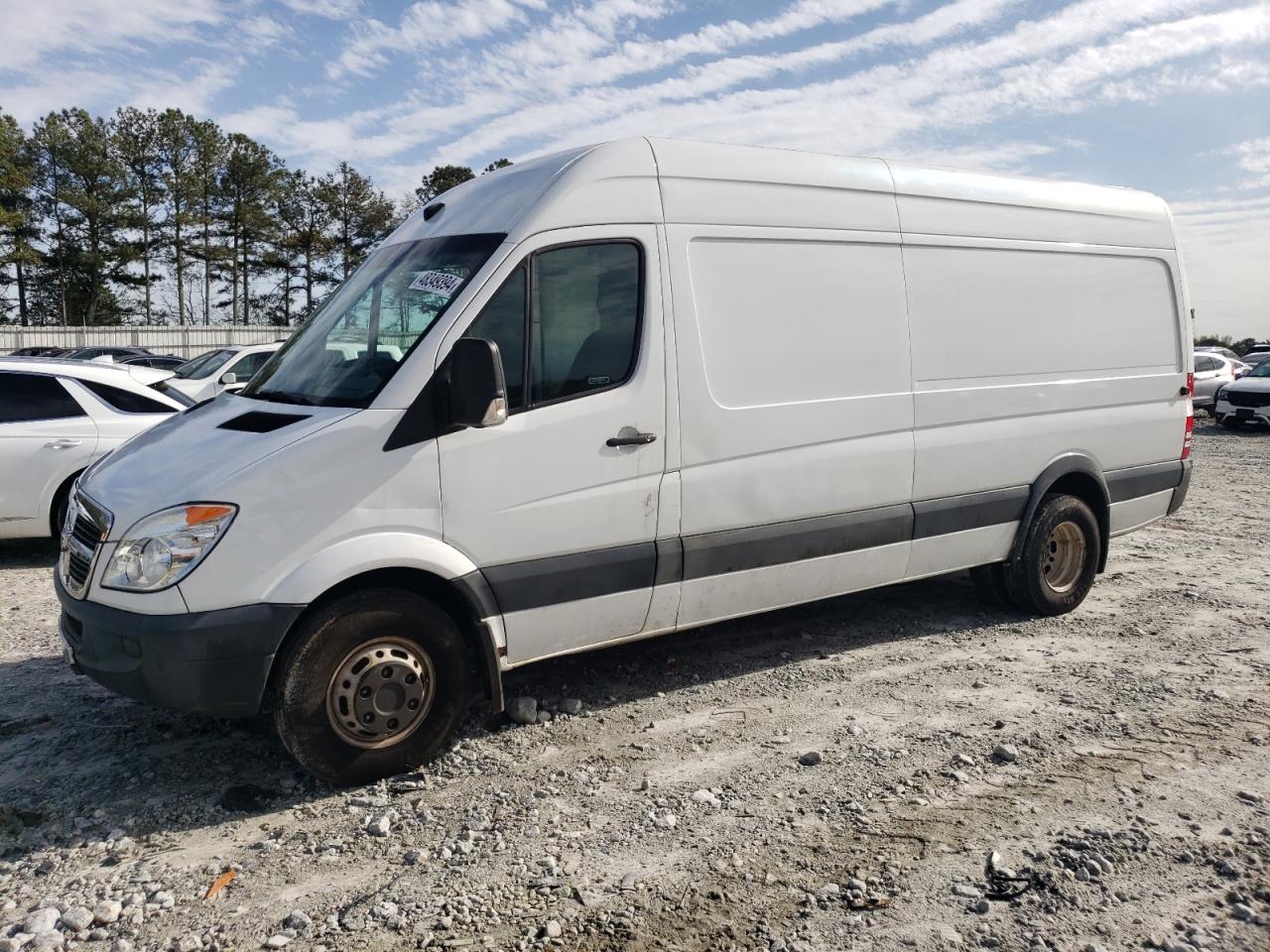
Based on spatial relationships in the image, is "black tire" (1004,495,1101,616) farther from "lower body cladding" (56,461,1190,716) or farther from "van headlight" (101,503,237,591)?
"van headlight" (101,503,237,591)

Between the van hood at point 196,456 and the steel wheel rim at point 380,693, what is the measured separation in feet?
2.79

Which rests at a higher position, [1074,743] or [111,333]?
[111,333]

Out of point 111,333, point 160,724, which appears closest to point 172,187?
point 111,333

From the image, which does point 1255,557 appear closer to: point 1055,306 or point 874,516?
point 1055,306

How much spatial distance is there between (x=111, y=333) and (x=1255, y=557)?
43633 mm

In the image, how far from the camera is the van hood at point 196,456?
13.3ft

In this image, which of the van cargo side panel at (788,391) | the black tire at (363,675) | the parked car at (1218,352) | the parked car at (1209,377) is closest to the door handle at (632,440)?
the van cargo side panel at (788,391)

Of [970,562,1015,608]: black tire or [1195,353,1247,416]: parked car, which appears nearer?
[970,562,1015,608]: black tire

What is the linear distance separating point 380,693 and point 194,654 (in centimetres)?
76

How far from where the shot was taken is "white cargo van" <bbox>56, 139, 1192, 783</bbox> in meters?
4.08

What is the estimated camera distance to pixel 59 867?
3.69m

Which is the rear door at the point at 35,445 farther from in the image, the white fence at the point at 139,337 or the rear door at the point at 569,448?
the white fence at the point at 139,337

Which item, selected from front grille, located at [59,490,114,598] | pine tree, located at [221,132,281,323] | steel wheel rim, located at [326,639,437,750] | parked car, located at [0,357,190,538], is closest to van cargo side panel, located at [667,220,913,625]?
steel wheel rim, located at [326,639,437,750]

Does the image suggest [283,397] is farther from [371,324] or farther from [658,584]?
[658,584]
